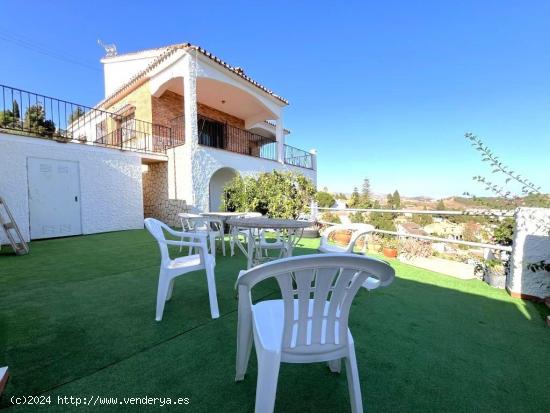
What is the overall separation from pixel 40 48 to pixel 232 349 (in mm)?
20554

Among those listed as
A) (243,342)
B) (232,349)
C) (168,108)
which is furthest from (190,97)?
(243,342)

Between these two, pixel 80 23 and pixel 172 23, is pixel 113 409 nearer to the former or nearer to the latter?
pixel 172 23

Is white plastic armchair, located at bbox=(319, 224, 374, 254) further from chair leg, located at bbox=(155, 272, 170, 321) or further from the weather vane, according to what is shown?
the weather vane

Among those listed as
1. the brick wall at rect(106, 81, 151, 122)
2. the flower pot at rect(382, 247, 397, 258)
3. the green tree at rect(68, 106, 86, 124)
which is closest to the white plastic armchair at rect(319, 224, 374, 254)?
the flower pot at rect(382, 247, 397, 258)

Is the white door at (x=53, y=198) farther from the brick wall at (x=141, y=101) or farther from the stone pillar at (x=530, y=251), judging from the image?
the stone pillar at (x=530, y=251)

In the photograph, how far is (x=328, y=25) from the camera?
24.8 ft

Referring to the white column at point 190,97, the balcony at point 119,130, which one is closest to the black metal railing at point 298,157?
the balcony at point 119,130

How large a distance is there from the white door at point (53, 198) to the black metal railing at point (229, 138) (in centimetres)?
509

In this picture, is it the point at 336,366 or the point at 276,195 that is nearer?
the point at 336,366

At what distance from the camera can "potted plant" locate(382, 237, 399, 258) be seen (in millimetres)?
5020

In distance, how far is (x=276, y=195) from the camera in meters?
6.39

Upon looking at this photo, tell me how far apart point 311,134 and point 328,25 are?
365 inches

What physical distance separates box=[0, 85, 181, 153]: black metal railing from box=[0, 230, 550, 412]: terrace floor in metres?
5.49

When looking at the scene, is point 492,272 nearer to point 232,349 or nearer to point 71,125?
point 232,349
